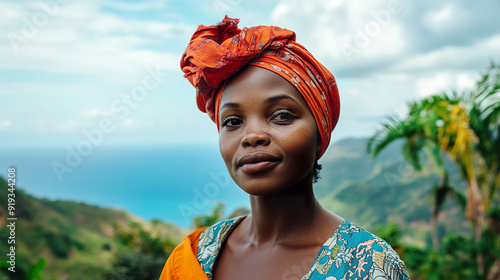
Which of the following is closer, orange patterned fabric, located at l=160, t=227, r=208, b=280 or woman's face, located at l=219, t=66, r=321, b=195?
woman's face, located at l=219, t=66, r=321, b=195

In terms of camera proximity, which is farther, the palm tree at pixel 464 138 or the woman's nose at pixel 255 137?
the palm tree at pixel 464 138

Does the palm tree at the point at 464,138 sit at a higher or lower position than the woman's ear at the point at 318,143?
higher

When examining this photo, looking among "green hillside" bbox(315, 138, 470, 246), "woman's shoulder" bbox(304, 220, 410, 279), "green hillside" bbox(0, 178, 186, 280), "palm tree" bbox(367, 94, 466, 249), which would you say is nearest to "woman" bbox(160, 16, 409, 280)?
"woman's shoulder" bbox(304, 220, 410, 279)

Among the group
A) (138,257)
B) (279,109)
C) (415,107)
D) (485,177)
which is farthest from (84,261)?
(279,109)

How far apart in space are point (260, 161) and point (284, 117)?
0.56 feet

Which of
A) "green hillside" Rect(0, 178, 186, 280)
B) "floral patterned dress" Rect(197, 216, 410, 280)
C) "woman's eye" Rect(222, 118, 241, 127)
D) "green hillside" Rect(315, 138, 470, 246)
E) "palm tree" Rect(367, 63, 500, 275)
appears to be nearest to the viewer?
"floral patterned dress" Rect(197, 216, 410, 280)

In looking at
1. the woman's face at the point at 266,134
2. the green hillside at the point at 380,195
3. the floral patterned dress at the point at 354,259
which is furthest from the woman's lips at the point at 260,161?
the green hillside at the point at 380,195

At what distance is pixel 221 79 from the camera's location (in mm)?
1520

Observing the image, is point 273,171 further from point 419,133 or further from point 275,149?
point 419,133

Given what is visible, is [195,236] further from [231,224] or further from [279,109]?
[279,109]

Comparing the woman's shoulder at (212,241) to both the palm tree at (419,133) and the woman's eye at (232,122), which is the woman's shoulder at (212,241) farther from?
the palm tree at (419,133)

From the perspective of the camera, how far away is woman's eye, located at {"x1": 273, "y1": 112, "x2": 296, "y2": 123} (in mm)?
1423

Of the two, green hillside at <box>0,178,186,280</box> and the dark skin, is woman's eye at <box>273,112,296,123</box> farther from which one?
green hillside at <box>0,178,186,280</box>

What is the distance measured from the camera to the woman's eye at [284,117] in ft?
4.67
